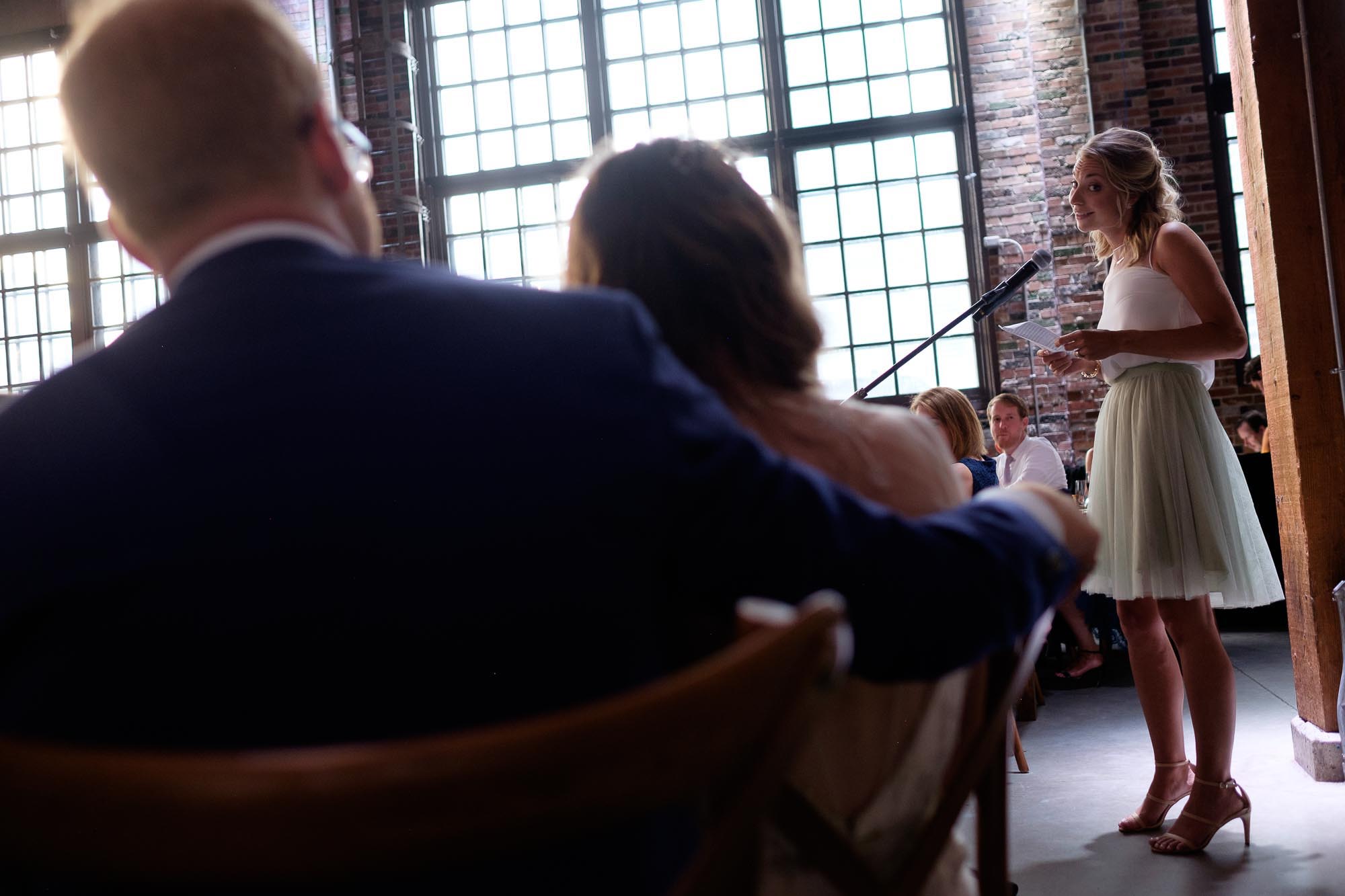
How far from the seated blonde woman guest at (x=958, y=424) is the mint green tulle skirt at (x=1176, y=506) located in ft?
5.86

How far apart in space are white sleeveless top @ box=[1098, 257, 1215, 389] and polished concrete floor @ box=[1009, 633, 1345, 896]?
1.00 meters

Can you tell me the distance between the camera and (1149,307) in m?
2.59

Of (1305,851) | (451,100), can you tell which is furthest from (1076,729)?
(451,100)

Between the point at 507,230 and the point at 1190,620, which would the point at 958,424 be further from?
the point at 507,230

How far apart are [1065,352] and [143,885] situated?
266cm

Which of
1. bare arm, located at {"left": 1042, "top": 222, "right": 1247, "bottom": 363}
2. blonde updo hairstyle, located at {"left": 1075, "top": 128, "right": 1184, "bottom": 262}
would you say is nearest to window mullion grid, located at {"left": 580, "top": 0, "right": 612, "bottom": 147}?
blonde updo hairstyle, located at {"left": 1075, "top": 128, "right": 1184, "bottom": 262}

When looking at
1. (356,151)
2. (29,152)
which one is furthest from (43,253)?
(356,151)

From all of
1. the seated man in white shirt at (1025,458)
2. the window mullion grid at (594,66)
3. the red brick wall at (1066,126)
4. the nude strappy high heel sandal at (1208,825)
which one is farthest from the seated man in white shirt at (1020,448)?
the window mullion grid at (594,66)

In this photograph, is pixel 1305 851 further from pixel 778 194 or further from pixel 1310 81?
pixel 778 194

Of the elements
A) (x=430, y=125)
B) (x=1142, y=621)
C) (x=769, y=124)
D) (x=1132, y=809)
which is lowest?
(x=1132, y=809)

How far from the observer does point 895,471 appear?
0.93 m

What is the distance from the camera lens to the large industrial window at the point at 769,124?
7520mm

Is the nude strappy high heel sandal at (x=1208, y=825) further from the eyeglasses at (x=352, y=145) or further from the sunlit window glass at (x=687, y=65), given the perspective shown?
the sunlit window glass at (x=687, y=65)

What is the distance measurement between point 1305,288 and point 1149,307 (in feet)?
1.94
